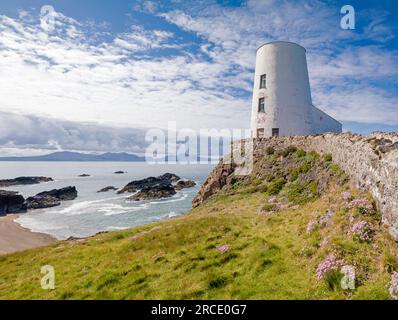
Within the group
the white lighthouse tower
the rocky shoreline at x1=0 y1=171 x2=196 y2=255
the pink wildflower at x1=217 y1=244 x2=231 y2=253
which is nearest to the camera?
the pink wildflower at x1=217 y1=244 x2=231 y2=253

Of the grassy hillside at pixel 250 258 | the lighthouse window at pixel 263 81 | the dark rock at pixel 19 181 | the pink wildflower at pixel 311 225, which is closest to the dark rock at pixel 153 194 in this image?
the lighthouse window at pixel 263 81

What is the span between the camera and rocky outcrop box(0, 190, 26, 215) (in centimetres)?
7088

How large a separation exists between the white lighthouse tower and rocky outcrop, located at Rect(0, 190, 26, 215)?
233ft

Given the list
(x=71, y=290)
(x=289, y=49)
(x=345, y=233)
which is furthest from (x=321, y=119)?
(x=71, y=290)

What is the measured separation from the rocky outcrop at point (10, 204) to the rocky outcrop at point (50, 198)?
2.23 meters

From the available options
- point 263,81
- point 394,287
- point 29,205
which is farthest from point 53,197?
point 394,287

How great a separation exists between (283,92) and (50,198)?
268ft

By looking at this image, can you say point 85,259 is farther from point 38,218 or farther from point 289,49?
point 38,218

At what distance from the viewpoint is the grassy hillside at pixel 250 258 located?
927 cm

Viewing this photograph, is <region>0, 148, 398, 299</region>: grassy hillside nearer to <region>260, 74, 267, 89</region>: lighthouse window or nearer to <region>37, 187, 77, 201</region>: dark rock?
<region>260, 74, 267, 89</region>: lighthouse window

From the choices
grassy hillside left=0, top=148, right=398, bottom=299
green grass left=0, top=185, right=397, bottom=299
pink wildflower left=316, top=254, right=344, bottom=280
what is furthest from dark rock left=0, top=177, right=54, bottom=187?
pink wildflower left=316, top=254, right=344, bottom=280

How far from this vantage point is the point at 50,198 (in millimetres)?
85812

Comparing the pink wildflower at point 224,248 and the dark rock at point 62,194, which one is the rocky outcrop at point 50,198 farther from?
the pink wildflower at point 224,248

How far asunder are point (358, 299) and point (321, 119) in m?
33.8
